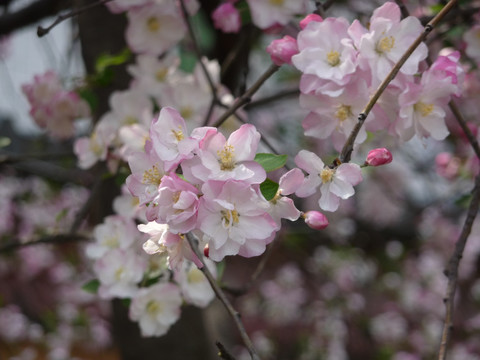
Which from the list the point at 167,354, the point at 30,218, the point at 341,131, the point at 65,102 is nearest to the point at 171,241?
the point at 341,131

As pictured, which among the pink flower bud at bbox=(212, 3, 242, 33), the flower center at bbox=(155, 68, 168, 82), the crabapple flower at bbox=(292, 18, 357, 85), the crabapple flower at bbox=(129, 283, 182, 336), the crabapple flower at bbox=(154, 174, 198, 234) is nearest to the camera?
the crabapple flower at bbox=(154, 174, 198, 234)

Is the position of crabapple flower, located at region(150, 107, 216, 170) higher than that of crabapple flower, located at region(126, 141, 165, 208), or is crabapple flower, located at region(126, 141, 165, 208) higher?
crabapple flower, located at region(150, 107, 216, 170)

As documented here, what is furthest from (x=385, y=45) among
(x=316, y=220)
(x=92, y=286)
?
(x=92, y=286)

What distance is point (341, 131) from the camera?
0.66 metres

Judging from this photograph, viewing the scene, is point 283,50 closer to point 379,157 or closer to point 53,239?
point 379,157

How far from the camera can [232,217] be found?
0.48 m

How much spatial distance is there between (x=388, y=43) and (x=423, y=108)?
0.33ft

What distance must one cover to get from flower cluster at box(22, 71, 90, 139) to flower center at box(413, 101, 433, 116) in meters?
0.77

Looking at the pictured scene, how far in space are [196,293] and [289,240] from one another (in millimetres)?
904

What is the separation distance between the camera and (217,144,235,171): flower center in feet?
1.62

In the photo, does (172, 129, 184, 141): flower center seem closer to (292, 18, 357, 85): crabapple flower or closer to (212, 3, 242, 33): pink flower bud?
(292, 18, 357, 85): crabapple flower

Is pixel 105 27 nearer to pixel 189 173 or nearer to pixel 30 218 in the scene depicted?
pixel 189 173

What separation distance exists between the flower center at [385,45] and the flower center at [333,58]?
0.16 ft

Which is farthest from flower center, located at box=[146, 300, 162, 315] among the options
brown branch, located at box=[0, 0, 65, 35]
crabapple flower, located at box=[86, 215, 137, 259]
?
brown branch, located at box=[0, 0, 65, 35]
